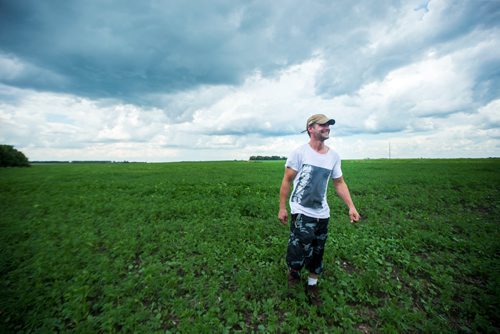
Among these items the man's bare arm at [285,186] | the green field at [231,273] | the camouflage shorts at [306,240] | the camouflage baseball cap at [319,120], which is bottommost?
the green field at [231,273]

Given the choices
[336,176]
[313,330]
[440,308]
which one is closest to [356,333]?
[313,330]

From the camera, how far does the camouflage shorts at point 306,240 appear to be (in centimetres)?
407

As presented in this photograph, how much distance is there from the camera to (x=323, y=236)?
4250mm

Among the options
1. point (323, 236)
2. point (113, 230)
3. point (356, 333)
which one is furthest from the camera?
point (113, 230)

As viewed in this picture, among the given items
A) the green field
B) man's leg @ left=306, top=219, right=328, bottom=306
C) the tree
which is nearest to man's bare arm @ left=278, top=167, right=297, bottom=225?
man's leg @ left=306, top=219, right=328, bottom=306

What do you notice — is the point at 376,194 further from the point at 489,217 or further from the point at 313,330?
the point at 313,330

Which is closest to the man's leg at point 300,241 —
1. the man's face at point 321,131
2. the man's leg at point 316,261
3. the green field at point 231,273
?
the man's leg at point 316,261

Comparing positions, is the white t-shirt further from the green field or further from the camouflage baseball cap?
the green field

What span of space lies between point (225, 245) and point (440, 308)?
16.9 feet

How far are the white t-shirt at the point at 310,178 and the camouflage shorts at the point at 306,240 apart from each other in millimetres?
157

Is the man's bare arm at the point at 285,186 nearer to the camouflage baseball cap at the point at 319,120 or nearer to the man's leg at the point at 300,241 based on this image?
the man's leg at the point at 300,241

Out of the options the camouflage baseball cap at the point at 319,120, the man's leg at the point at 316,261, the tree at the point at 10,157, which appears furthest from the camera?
the tree at the point at 10,157

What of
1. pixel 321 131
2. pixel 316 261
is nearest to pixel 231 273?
pixel 316 261

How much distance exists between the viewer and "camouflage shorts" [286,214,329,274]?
407 centimetres
